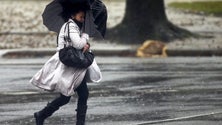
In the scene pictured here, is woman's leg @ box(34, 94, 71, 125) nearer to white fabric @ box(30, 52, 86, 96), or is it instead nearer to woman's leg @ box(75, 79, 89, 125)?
woman's leg @ box(75, 79, 89, 125)

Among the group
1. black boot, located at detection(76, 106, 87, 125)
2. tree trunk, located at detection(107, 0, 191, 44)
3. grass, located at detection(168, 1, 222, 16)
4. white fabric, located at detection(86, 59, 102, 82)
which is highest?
white fabric, located at detection(86, 59, 102, 82)

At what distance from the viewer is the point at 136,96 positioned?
1219 centimetres

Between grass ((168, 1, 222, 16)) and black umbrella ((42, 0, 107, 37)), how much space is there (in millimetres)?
22359

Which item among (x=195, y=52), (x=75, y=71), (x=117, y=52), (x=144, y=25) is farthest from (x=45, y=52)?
(x=75, y=71)

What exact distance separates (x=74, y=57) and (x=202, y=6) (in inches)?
1116

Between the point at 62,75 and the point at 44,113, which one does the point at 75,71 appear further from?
the point at 44,113

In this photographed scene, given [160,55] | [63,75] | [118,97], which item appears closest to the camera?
[63,75]

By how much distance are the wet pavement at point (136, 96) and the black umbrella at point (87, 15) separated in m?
1.41

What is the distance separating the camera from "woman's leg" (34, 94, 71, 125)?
9.09m

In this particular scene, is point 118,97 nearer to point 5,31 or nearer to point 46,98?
point 46,98

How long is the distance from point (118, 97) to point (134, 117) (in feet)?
6.06

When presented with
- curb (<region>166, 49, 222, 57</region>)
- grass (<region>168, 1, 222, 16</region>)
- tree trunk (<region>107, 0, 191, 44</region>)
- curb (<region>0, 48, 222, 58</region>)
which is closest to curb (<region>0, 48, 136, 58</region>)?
curb (<region>0, 48, 222, 58</region>)

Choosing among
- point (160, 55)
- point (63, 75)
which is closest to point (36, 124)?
point (63, 75)

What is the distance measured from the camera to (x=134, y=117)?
1028 cm
